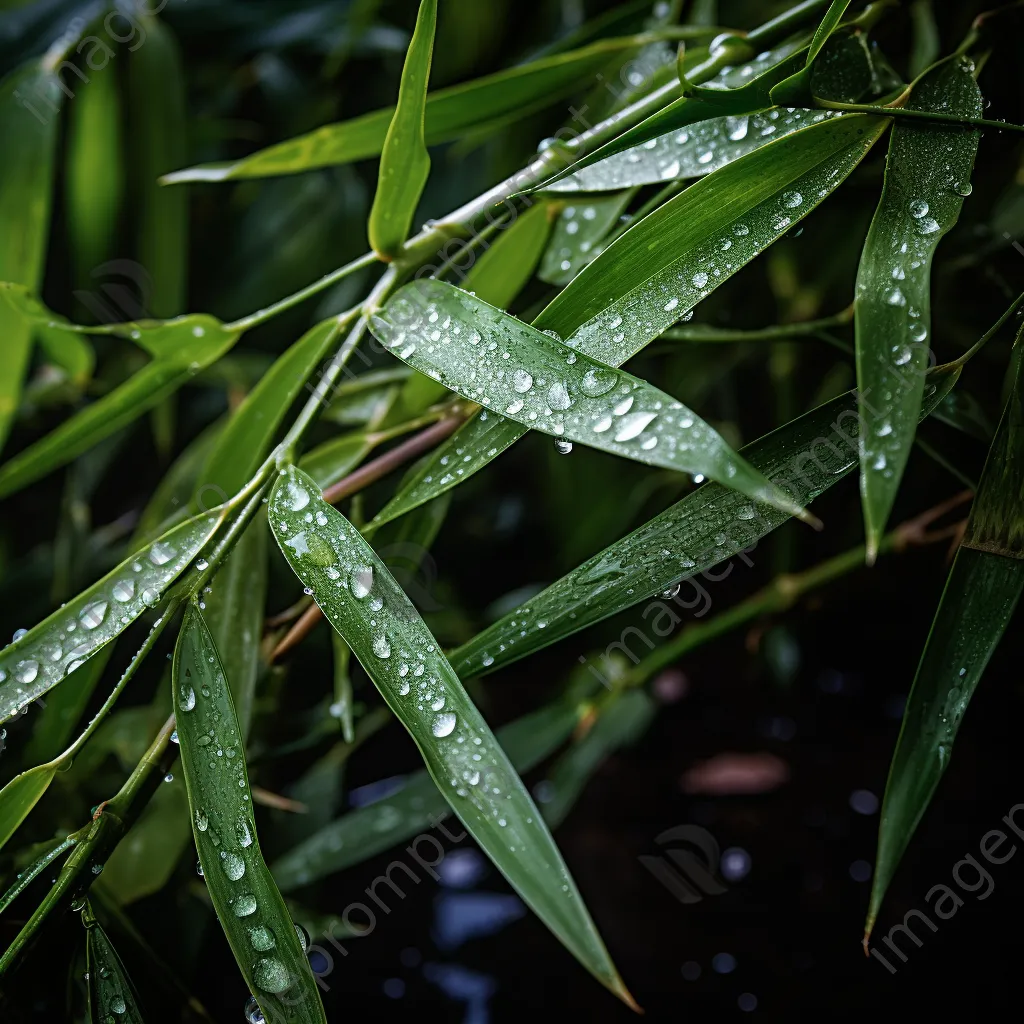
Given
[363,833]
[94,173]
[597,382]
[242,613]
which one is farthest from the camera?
[94,173]

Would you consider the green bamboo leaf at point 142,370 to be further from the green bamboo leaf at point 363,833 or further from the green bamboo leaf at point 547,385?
the green bamboo leaf at point 363,833

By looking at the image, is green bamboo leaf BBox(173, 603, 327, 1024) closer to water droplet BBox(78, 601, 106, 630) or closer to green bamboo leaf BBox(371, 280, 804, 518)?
water droplet BBox(78, 601, 106, 630)

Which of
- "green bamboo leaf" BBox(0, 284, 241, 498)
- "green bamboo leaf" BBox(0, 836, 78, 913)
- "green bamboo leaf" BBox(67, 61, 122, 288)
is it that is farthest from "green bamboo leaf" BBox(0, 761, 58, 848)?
"green bamboo leaf" BBox(67, 61, 122, 288)

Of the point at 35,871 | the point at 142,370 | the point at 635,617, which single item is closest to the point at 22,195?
the point at 142,370

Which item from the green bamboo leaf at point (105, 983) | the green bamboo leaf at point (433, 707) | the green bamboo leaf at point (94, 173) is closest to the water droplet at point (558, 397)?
the green bamboo leaf at point (433, 707)

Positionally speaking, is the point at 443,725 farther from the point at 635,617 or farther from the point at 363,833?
the point at 635,617
